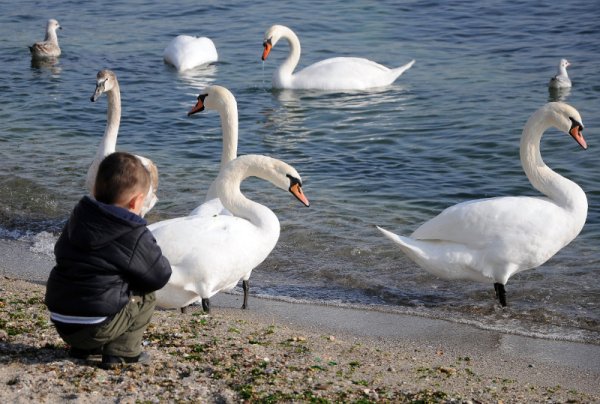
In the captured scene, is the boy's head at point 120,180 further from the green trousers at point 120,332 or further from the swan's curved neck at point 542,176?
the swan's curved neck at point 542,176

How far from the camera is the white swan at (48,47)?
16656 millimetres

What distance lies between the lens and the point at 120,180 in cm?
466

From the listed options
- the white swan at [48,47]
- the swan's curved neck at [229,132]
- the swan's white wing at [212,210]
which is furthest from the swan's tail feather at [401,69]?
the swan's white wing at [212,210]

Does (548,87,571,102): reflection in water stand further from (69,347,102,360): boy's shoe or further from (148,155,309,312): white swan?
(69,347,102,360): boy's shoe

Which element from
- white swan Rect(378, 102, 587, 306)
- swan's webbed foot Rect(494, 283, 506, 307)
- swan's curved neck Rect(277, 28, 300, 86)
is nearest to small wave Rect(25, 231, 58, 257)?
white swan Rect(378, 102, 587, 306)

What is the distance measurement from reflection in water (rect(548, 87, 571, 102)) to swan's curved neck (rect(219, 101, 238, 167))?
17.6 ft

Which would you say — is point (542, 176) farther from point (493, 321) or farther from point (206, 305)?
point (206, 305)

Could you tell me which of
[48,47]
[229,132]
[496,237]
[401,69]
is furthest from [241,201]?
[48,47]

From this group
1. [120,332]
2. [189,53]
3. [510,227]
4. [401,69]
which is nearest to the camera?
[120,332]

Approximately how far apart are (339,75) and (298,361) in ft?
32.4

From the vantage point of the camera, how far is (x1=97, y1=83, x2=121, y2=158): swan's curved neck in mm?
9477

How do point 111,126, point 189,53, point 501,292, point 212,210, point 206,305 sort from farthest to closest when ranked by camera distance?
point 189,53
point 111,126
point 212,210
point 501,292
point 206,305

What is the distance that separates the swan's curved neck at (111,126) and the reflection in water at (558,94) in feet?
18.8

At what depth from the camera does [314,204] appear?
400 inches
